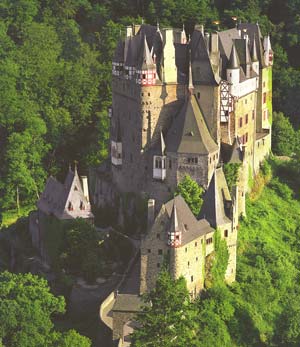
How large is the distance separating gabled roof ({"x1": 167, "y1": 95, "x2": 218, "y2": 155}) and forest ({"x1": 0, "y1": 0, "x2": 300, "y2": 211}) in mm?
19532

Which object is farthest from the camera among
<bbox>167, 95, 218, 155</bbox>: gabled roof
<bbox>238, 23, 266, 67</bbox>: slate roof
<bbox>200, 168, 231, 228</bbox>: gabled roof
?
<bbox>238, 23, 266, 67</bbox>: slate roof

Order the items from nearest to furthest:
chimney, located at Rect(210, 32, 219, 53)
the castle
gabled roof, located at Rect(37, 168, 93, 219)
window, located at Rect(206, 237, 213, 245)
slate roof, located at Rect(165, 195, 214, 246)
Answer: slate roof, located at Rect(165, 195, 214, 246), the castle, window, located at Rect(206, 237, 213, 245), gabled roof, located at Rect(37, 168, 93, 219), chimney, located at Rect(210, 32, 219, 53)

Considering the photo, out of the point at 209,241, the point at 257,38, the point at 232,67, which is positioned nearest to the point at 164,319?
the point at 209,241

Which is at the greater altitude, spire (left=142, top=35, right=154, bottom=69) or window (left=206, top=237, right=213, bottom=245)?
spire (left=142, top=35, right=154, bottom=69)

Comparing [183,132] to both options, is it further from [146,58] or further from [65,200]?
[65,200]

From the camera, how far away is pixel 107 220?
66.3 m

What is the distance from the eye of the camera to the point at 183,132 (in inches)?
2427

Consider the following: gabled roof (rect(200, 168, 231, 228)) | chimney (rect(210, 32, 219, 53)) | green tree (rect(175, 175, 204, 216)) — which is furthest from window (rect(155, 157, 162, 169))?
chimney (rect(210, 32, 219, 53))

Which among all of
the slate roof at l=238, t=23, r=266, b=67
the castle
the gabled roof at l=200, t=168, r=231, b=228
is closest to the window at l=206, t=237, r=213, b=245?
the castle

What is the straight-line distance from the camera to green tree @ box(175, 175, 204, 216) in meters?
60.0

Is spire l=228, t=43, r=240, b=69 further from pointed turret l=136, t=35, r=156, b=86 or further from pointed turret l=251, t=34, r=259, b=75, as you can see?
pointed turret l=136, t=35, r=156, b=86

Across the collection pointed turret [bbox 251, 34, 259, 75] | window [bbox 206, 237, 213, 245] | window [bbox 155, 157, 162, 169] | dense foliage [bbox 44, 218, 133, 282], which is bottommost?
dense foliage [bbox 44, 218, 133, 282]

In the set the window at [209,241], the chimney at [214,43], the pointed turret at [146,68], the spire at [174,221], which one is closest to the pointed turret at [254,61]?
the chimney at [214,43]

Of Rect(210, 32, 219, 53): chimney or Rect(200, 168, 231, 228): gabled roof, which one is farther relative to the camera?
Rect(210, 32, 219, 53): chimney
